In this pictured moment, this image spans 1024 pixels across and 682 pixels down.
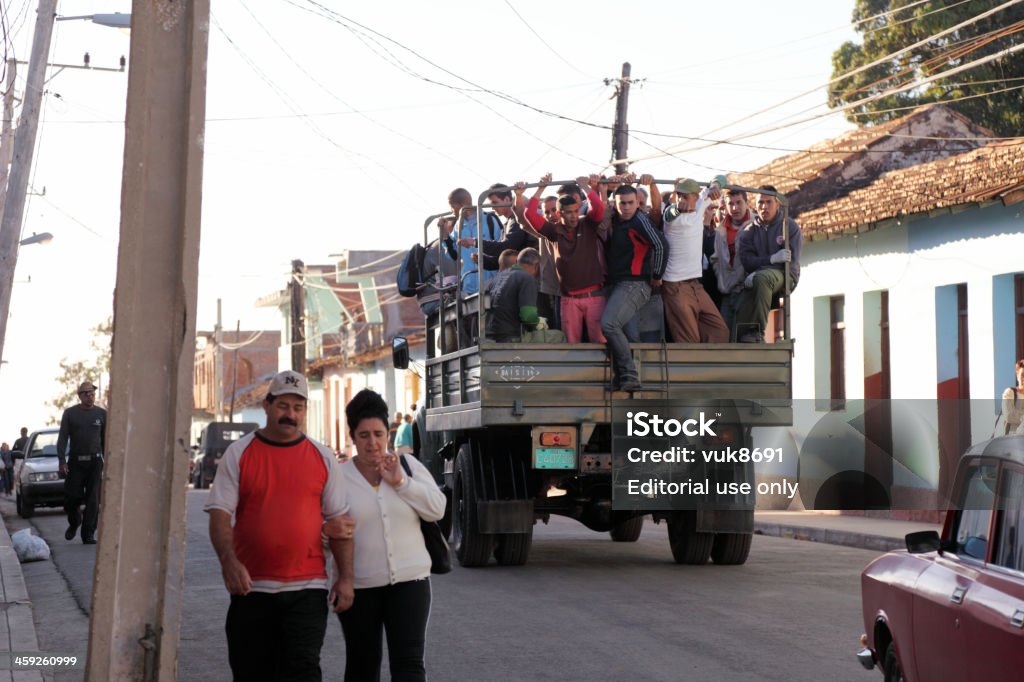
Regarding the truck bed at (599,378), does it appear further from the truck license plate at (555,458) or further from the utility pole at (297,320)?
the utility pole at (297,320)

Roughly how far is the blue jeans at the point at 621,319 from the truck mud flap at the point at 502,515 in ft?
5.43

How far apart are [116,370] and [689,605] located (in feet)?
21.5

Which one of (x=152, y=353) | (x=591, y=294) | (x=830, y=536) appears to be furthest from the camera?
(x=830, y=536)

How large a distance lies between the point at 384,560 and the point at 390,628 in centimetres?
29

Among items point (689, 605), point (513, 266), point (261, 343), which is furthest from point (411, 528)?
point (261, 343)

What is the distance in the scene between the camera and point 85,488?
Result: 1789 centimetres

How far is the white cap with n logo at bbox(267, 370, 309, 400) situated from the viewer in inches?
246

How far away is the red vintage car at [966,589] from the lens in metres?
5.34

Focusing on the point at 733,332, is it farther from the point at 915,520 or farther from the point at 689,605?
the point at 915,520

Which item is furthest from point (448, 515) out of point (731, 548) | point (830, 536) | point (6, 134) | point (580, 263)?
point (6, 134)

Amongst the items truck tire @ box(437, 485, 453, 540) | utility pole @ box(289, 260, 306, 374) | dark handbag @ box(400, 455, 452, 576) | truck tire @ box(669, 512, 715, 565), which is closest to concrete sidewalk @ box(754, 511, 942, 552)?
truck tire @ box(669, 512, 715, 565)

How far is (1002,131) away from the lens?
37625mm

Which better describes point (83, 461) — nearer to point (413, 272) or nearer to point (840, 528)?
point (413, 272)

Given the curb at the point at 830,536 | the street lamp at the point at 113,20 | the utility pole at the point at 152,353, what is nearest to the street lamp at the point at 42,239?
the street lamp at the point at 113,20
